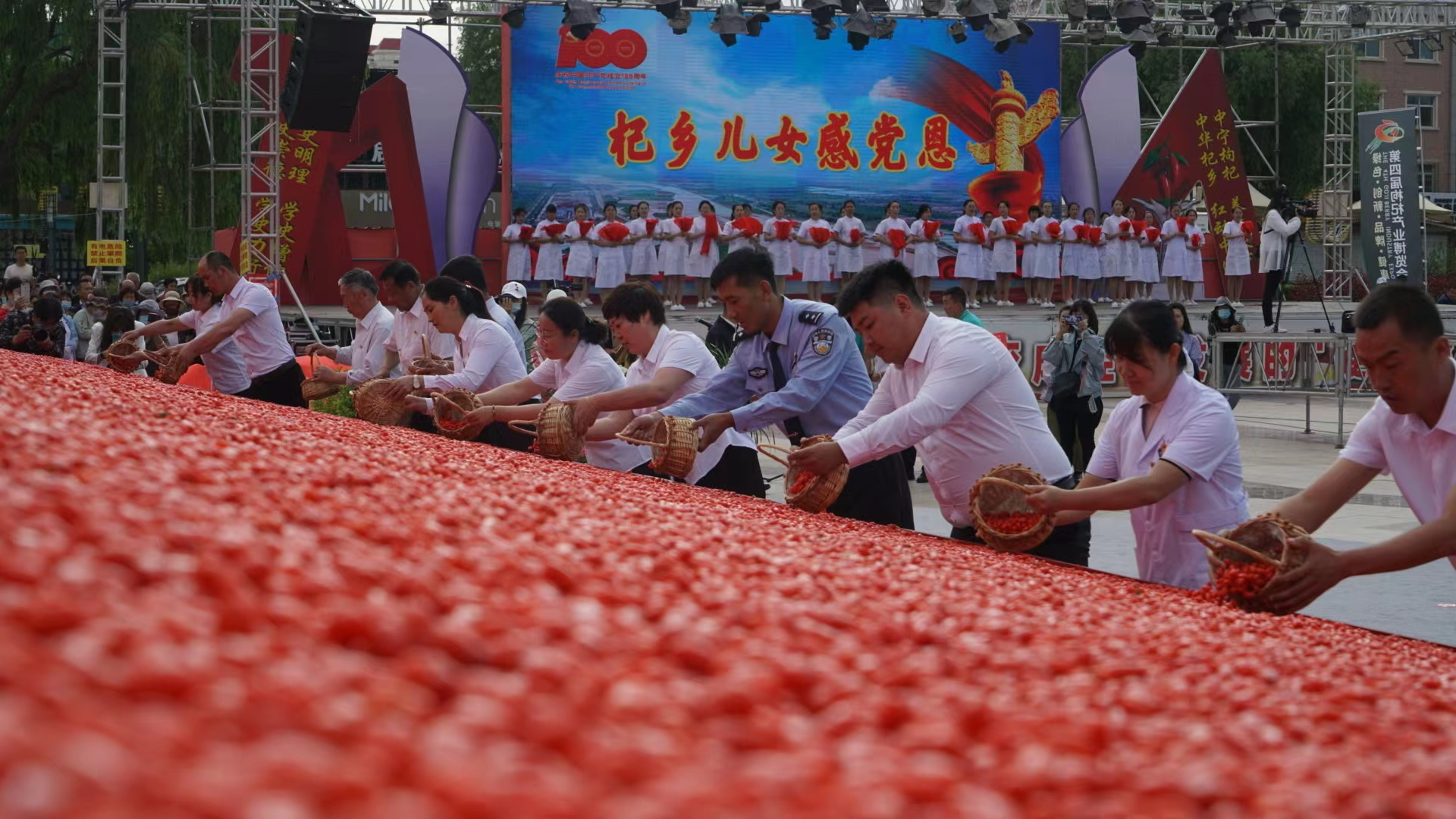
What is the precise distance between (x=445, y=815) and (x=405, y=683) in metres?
0.25

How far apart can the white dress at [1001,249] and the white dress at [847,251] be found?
5.89 ft

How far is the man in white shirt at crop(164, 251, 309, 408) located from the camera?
25.5 ft

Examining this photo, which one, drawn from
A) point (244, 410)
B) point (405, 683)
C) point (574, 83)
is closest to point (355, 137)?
point (574, 83)

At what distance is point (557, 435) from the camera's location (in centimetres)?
495

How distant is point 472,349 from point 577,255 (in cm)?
1205

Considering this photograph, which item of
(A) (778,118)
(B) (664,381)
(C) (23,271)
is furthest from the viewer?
(A) (778,118)

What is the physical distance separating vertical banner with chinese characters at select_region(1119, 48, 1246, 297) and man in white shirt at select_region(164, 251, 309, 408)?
16.4 m

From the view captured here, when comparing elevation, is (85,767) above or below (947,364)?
below

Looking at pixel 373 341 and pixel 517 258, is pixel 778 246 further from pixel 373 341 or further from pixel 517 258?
pixel 373 341

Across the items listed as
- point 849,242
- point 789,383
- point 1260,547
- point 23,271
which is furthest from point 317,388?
point 849,242

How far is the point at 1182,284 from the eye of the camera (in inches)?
820

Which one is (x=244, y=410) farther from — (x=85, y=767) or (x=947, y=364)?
(x=85, y=767)

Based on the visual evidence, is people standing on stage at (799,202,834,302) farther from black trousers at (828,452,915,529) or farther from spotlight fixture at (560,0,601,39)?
black trousers at (828,452,915,529)

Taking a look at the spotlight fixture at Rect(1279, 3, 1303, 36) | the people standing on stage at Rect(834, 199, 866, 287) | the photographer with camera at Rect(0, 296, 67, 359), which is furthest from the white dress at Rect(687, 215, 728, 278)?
the photographer with camera at Rect(0, 296, 67, 359)
